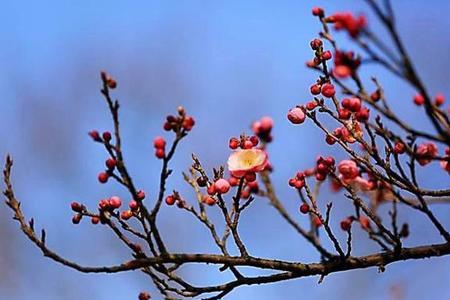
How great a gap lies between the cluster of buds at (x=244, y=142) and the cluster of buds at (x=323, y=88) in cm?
29

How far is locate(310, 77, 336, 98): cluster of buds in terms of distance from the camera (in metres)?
1.99

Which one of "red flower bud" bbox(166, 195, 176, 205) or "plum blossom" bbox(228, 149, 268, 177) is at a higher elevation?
"red flower bud" bbox(166, 195, 176, 205)

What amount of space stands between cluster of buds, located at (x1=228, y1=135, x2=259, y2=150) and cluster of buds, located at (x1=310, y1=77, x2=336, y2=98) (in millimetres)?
291

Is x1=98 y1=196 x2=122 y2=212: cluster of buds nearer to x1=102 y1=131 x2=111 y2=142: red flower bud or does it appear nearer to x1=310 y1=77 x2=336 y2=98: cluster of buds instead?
x1=102 y1=131 x2=111 y2=142: red flower bud

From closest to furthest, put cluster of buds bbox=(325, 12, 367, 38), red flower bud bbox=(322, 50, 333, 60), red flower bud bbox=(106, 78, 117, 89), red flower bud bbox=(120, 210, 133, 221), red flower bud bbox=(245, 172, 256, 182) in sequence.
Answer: cluster of buds bbox=(325, 12, 367, 38), red flower bud bbox=(106, 78, 117, 89), red flower bud bbox=(245, 172, 256, 182), red flower bud bbox=(322, 50, 333, 60), red flower bud bbox=(120, 210, 133, 221)

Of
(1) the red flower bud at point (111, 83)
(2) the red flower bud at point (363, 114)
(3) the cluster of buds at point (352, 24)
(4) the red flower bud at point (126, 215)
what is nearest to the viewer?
(3) the cluster of buds at point (352, 24)

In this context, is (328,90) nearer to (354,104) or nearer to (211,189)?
(354,104)

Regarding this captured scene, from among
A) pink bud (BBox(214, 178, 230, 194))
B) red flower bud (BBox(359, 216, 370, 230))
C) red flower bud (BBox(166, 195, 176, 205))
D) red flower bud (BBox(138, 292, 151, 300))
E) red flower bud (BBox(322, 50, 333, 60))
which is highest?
red flower bud (BBox(322, 50, 333, 60))

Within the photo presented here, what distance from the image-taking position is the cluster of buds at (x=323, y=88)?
199 centimetres

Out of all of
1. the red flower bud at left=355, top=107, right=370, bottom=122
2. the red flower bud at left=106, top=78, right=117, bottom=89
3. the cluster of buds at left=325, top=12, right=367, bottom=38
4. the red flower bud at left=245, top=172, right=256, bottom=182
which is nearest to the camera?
the cluster of buds at left=325, top=12, right=367, bottom=38

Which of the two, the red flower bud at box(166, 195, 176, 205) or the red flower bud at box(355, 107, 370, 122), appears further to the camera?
the red flower bud at box(166, 195, 176, 205)

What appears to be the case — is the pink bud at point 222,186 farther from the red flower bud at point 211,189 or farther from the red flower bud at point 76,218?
the red flower bud at point 76,218

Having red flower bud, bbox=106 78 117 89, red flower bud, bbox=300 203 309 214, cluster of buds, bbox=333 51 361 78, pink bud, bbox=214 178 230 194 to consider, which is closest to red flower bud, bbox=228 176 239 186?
pink bud, bbox=214 178 230 194

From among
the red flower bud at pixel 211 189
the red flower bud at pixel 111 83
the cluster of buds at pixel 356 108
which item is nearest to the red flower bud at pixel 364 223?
the cluster of buds at pixel 356 108
